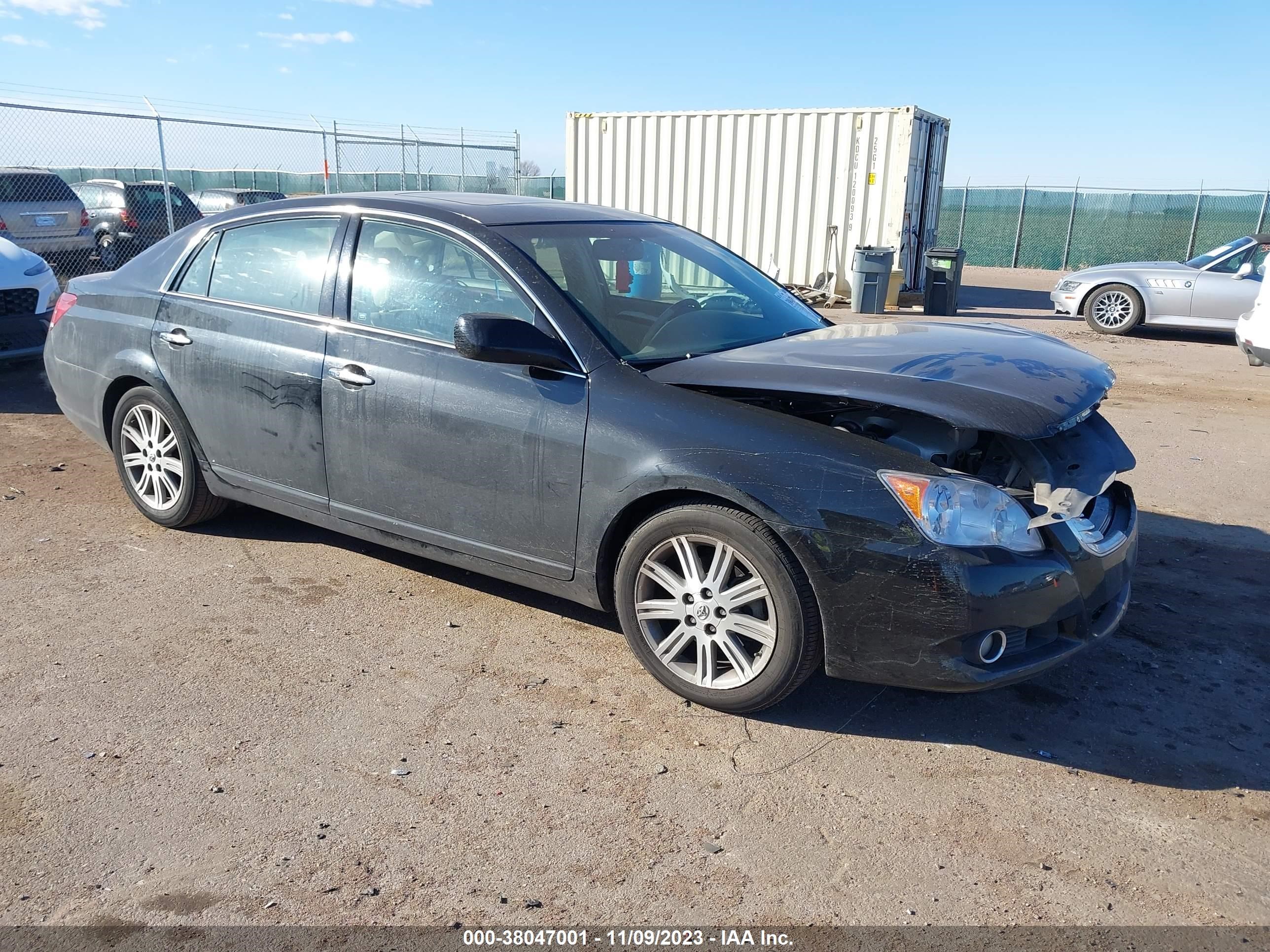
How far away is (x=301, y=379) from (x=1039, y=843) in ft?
10.9

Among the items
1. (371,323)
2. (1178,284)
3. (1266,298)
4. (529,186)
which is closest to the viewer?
(371,323)

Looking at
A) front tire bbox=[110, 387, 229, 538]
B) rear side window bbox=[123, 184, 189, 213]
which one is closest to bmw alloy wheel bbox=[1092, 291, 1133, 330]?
front tire bbox=[110, 387, 229, 538]

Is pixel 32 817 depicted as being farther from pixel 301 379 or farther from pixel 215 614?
pixel 301 379

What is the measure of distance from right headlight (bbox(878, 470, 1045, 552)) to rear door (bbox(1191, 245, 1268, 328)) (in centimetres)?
1147

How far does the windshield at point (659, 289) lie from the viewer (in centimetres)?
389

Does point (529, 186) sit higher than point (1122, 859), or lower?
higher

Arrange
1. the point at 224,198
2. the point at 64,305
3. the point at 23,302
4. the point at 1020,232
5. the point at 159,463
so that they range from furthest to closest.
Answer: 1. the point at 1020,232
2. the point at 224,198
3. the point at 23,302
4. the point at 64,305
5. the point at 159,463

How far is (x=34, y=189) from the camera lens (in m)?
13.2

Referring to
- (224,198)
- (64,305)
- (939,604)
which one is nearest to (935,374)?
(939,604)

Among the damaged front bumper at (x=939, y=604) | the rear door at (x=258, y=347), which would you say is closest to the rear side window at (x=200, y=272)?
the rear door at (x=258, y=347)

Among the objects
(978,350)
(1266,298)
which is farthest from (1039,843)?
(1266,298)

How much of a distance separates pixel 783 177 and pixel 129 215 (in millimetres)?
10927

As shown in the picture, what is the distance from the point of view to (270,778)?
306cm

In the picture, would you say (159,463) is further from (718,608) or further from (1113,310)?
(1113,310)
